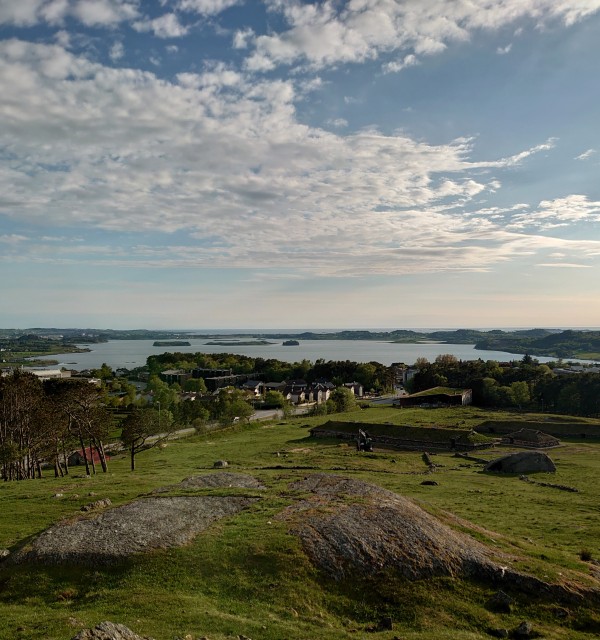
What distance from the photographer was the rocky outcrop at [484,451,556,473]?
50219mm

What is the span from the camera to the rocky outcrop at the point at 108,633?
13.6 metres

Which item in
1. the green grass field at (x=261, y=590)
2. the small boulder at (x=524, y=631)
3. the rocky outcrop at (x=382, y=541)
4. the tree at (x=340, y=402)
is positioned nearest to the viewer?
the green grass field at (x=261, y=590)

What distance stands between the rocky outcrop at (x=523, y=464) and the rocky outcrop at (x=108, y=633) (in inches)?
1755

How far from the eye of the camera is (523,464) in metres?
50.7

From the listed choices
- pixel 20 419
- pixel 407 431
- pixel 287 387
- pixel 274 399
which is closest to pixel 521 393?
pixel 407 431

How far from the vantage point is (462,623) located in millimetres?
17578

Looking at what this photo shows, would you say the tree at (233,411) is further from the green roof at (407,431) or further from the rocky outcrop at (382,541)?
the rocky outcrop at (382,541)

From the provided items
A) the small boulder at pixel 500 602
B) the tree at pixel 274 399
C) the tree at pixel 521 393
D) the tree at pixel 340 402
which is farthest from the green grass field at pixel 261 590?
the tree at pixel 274 399

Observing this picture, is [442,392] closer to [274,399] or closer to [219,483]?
[274,399]

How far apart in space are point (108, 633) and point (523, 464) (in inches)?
1840

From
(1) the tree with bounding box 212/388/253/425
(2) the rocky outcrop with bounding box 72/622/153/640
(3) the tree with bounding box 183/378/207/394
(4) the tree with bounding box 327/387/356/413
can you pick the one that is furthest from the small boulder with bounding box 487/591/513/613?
(3) the tree with bounding box 183/378/207/394

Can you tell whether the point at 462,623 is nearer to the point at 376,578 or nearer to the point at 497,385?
the point at 376,578

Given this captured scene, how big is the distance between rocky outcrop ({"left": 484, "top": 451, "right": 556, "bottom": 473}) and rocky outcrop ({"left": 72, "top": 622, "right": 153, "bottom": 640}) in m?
44.6

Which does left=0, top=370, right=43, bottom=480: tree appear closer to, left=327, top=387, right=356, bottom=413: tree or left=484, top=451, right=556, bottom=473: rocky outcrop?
left=484, top=451, right=556, bottom=473: rocky outcrop
